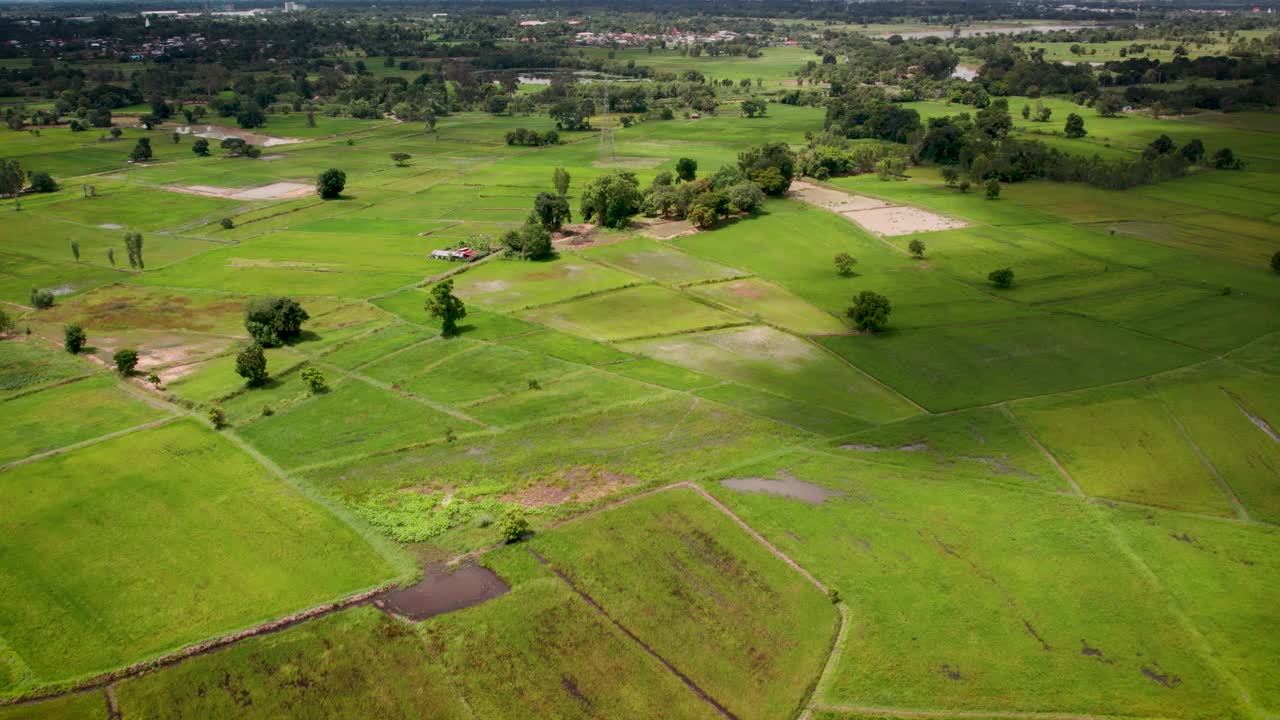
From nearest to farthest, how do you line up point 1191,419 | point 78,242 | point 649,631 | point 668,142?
1. point 649,631
2. point 1191,419
3. point 78,242
4. point 668,142

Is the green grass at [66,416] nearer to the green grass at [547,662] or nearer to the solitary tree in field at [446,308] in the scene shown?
the solitary tree in field at [446,308]

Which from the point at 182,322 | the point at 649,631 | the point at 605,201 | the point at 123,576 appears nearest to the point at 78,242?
the point at 182,322

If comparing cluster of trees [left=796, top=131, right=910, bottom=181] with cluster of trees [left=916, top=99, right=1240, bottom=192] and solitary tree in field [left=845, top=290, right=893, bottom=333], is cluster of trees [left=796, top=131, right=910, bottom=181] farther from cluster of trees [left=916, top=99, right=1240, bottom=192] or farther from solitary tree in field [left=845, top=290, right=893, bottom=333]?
solitary tree in field [left=845, top=290, right=893, bottom=333]

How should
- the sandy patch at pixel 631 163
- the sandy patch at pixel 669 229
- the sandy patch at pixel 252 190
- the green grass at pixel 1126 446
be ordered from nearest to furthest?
1. the green grass at pixel 1126 446
2. the sandy patch at pixel 669 229
3. the sandy patch at pixel 252 190
4. the sandy patch at pixel 631 163

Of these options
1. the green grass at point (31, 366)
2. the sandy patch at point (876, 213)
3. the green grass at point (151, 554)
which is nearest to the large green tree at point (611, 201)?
the sandy patch at point (876, 213)

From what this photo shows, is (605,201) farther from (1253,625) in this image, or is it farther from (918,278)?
(1253,625)

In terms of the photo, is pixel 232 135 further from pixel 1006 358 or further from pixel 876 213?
pixel 1006 358
